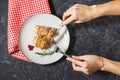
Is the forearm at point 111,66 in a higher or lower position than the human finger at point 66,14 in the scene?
lower

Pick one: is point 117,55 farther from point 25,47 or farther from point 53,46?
point 25,47

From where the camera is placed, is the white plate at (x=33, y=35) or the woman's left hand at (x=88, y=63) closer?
the woman's left hand at (x=88, y=63)

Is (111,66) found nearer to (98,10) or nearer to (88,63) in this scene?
(88,63)

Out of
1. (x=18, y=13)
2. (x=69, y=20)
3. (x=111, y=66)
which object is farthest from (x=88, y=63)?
(x=18, y=13)

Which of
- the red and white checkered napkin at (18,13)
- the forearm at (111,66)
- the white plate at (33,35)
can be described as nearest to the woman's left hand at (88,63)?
the forearm at (111,66)

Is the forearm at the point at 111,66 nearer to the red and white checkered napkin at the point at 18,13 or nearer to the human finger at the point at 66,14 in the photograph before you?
the human finger at the point at 66,14

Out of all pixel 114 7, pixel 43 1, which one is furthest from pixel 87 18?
pixel 43 1

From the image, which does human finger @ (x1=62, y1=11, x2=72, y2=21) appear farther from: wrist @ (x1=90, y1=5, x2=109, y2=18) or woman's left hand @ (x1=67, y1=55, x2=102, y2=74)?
woman's left hand @ (x1=67, y1=55, x2=102, y2=74)
